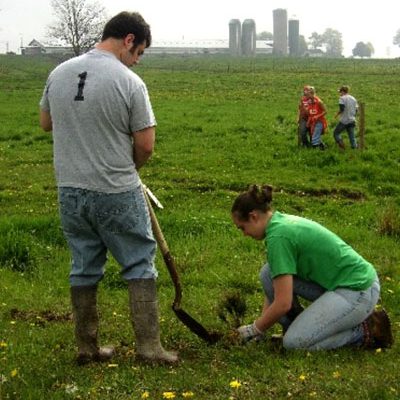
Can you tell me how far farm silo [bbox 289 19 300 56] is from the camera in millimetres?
150475

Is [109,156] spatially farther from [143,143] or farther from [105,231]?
[105,231]

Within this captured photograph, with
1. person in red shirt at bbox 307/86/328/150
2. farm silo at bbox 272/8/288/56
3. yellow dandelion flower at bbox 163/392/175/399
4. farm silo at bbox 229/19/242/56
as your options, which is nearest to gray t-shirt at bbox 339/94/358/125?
person in red shirt at bbox 307/86/328/150

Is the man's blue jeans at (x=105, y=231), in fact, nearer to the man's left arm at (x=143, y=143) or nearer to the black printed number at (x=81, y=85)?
the man's left arm at (x=143, y=143)

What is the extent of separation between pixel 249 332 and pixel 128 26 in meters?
2.33

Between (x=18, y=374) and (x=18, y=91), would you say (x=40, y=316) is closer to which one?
(x=18, y=374)

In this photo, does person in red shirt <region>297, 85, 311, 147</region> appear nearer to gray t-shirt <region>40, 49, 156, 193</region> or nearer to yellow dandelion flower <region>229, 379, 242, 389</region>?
gray t-shirt <region>40, 49, 156, 193</region>

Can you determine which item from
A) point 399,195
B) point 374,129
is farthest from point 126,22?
point 374,129

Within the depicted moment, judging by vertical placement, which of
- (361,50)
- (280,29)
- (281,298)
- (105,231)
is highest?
(280,29)

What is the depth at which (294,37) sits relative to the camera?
153 m

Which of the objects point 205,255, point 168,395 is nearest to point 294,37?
point 205,255

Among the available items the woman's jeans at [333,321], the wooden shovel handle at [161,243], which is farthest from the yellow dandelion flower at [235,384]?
the wooden shovel handle at [161,243]

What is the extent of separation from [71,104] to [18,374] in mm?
1859

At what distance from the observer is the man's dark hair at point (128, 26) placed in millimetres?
4855

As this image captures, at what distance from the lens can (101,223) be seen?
16.3ft
